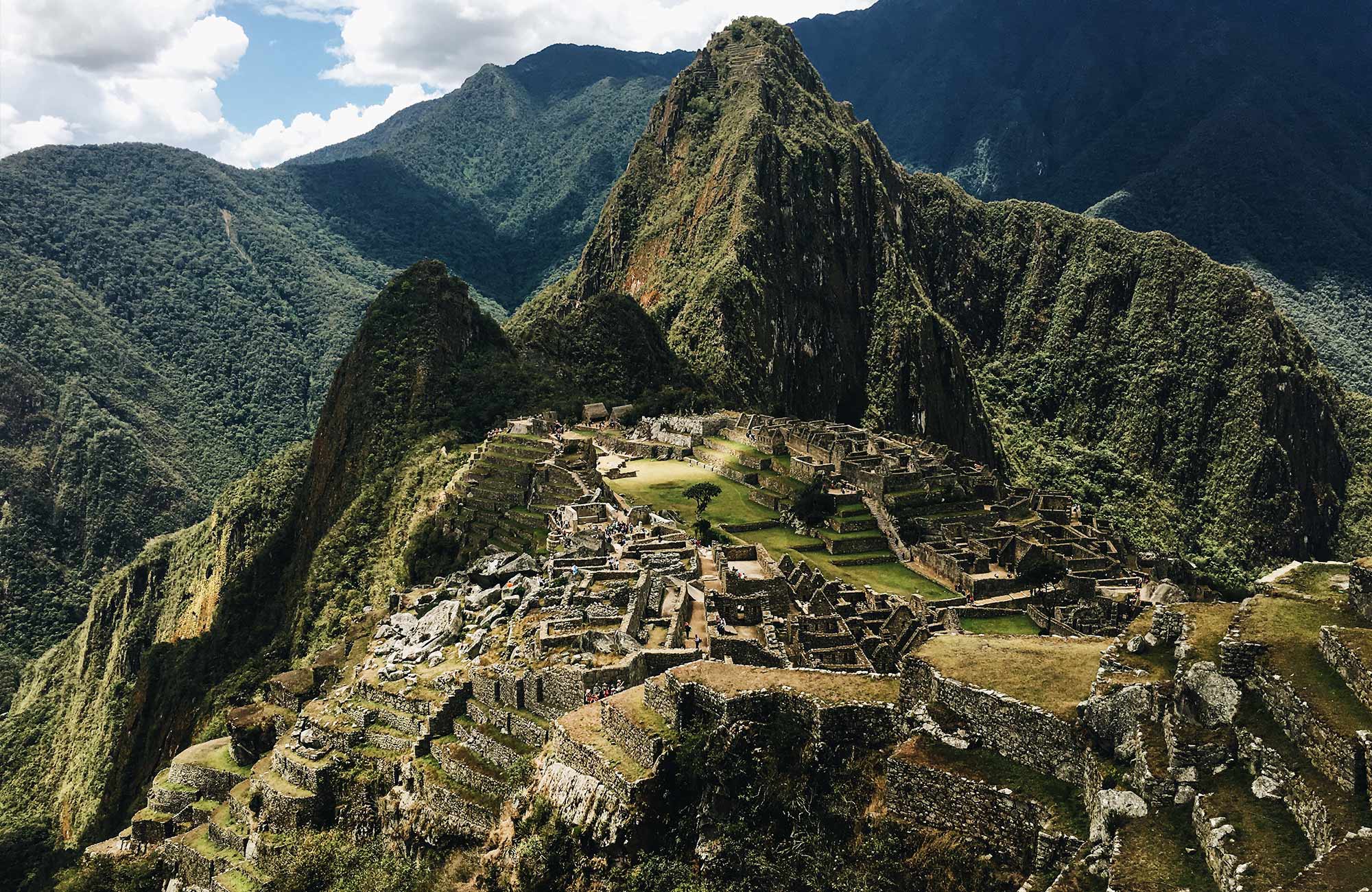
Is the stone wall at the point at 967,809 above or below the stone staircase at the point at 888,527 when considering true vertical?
above

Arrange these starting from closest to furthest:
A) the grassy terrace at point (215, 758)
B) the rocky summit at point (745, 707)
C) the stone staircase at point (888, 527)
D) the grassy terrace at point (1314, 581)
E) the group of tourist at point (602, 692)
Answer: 1. the rocky summit at point (745, 707)
2. the grassy terrace at point (1314, 581)
3. the group of tourist at point (602, 692)
4. the grassy terrace at point (215, 758)
5. the stone staircase at point (888, 527)

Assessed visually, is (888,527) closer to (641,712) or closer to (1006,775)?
(641,712)

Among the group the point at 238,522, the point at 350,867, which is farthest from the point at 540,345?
the point at 350,867

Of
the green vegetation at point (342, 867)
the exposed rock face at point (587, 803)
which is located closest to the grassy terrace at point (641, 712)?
the exposed rock face at point (587, 803)

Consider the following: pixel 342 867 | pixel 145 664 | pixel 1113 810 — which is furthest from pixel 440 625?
pixel 145 664

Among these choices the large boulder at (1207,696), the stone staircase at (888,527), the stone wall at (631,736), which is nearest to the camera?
the large boulder at (1207,696)

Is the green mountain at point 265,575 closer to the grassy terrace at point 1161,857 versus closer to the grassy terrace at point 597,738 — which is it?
the grassy terrace at point 597,738
